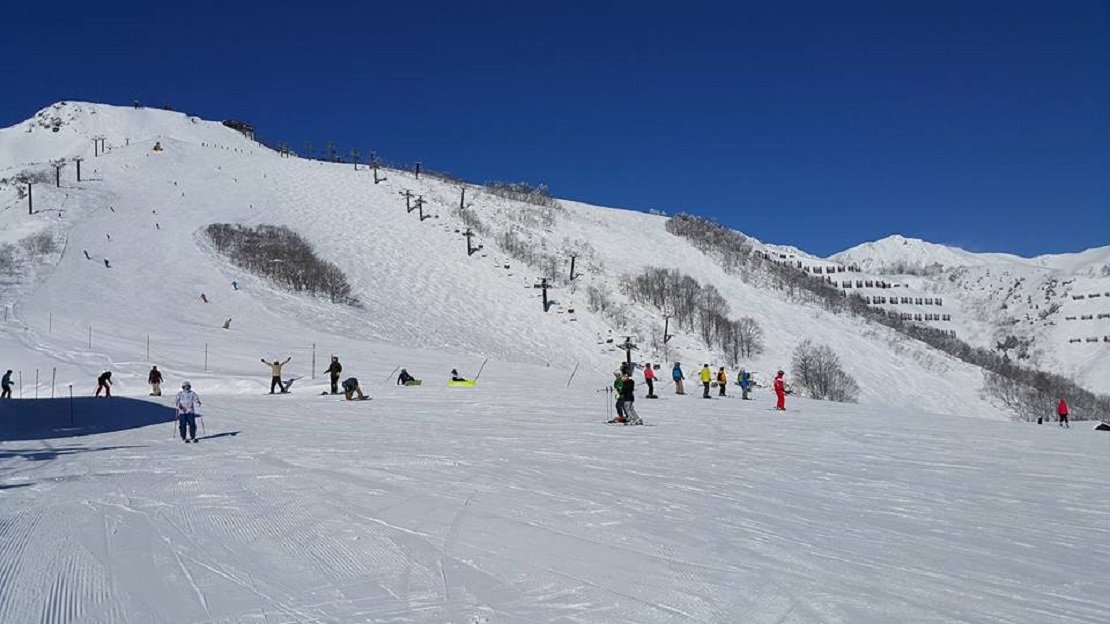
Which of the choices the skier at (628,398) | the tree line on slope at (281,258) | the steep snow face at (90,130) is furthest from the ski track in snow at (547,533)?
the steep snow face at (90,130)

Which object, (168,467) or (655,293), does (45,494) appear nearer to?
(168,467)

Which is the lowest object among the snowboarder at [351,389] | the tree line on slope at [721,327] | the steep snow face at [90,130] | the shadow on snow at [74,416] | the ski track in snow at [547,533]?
the ski track in snow at [547,533]

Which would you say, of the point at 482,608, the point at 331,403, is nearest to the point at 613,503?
the point at 482,608

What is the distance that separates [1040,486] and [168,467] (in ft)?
44.9

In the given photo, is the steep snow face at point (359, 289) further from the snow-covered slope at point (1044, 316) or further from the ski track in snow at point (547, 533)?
the snow-covered slope at point (1044, 316)

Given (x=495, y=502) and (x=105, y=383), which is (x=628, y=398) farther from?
(x=105, y=383)

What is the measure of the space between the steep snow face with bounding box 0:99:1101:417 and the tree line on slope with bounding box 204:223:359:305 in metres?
1.59

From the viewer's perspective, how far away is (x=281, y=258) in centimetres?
A: 5784

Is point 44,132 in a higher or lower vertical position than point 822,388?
higher

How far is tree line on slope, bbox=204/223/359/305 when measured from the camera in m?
54.1

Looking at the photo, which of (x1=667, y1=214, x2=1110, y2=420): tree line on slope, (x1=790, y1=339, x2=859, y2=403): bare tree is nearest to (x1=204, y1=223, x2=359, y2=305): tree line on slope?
(x1=790, y1=339, x2=859, y2=403): bare tree

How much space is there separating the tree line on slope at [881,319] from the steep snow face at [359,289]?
9.73 ft

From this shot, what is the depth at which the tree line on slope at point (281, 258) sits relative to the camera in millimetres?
54094

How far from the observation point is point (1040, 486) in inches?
441
